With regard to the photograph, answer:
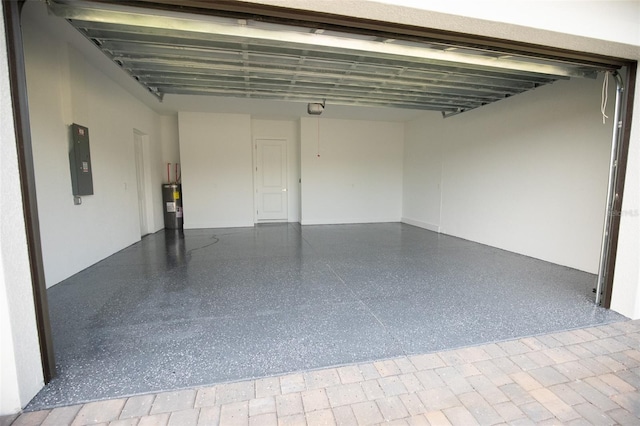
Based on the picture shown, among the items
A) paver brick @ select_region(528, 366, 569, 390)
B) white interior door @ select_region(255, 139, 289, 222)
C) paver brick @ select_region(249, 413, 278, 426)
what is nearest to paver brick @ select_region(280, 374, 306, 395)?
paver brick @ select_region(249, 413, 278, 426)

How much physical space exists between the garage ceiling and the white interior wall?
0.40 m

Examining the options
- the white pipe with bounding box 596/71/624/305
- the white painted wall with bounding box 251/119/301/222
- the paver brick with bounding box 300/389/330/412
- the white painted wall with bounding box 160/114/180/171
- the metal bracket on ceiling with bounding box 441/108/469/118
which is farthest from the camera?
the white painted wall with bounding box 251/119/301/222

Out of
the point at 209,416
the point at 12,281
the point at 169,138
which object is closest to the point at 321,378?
the point at 209,416

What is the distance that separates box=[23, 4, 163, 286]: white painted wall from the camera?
9.49 feet

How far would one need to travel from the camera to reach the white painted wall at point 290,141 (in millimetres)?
7375

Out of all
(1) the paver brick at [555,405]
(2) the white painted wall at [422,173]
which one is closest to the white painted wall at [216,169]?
(2) the white painted wall at [422,173]

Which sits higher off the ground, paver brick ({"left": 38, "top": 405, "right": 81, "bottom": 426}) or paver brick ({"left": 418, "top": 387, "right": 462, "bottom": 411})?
paver brick ({"left": 38, "top": 405, "right": 81, "bottom": 426})

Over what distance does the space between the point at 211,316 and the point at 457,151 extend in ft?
17.7

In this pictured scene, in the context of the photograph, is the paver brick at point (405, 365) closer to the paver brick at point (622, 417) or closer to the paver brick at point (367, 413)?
the paver brick at point (367, 413)

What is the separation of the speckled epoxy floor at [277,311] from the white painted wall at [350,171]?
3.15 metres

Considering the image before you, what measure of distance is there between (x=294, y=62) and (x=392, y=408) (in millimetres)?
→ 3273

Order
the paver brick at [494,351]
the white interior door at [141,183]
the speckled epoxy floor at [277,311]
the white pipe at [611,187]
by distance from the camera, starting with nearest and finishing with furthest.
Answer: the speckled epoxy floor at [277,311]
the paver brick at [494,351]
the white pipe at [611,187]
the white interior door at [141,183]

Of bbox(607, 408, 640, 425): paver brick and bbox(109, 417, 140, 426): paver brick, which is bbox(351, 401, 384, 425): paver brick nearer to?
bbox(109, 417, 140, 426): paver brick

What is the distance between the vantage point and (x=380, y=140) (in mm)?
7629
